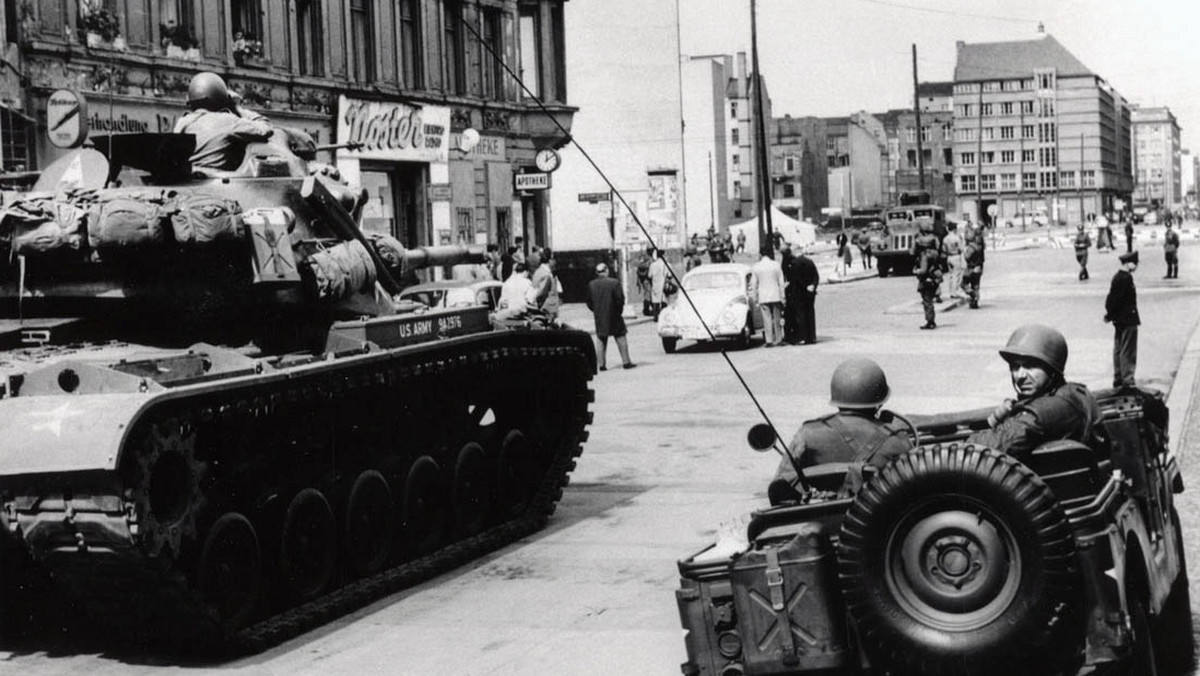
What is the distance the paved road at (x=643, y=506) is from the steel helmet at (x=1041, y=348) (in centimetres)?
224

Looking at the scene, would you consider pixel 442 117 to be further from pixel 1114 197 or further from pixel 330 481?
pixel 1114 197

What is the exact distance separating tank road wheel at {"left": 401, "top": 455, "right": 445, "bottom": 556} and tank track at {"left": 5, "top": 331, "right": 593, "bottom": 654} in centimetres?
13

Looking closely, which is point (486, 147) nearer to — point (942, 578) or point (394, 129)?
point (394, 129)

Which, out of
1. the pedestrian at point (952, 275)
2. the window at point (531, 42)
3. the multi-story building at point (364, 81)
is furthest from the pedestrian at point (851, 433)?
the window at point (531, 42)

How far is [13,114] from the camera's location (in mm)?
20375

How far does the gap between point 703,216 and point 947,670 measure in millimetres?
94526

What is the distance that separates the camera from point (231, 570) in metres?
8.78

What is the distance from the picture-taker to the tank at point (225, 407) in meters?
7.74

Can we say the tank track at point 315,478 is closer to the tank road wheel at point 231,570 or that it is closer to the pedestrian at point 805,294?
the tank road wheel at point 231,570

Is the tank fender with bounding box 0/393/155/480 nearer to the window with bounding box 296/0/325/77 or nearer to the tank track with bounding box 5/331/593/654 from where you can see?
the tank track with bounding box 5/331/593/654

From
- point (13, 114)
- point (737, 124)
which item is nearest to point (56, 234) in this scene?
point (13, 114)

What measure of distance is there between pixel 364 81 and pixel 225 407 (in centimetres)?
2266

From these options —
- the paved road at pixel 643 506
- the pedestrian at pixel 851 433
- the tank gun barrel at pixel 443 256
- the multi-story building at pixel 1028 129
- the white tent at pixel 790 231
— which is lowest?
the paved road at pixel 643 506

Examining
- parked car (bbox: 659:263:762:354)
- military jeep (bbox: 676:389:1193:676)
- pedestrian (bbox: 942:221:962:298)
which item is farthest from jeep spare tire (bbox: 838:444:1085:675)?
pedestrian (bbox: 942:221:962:298)
